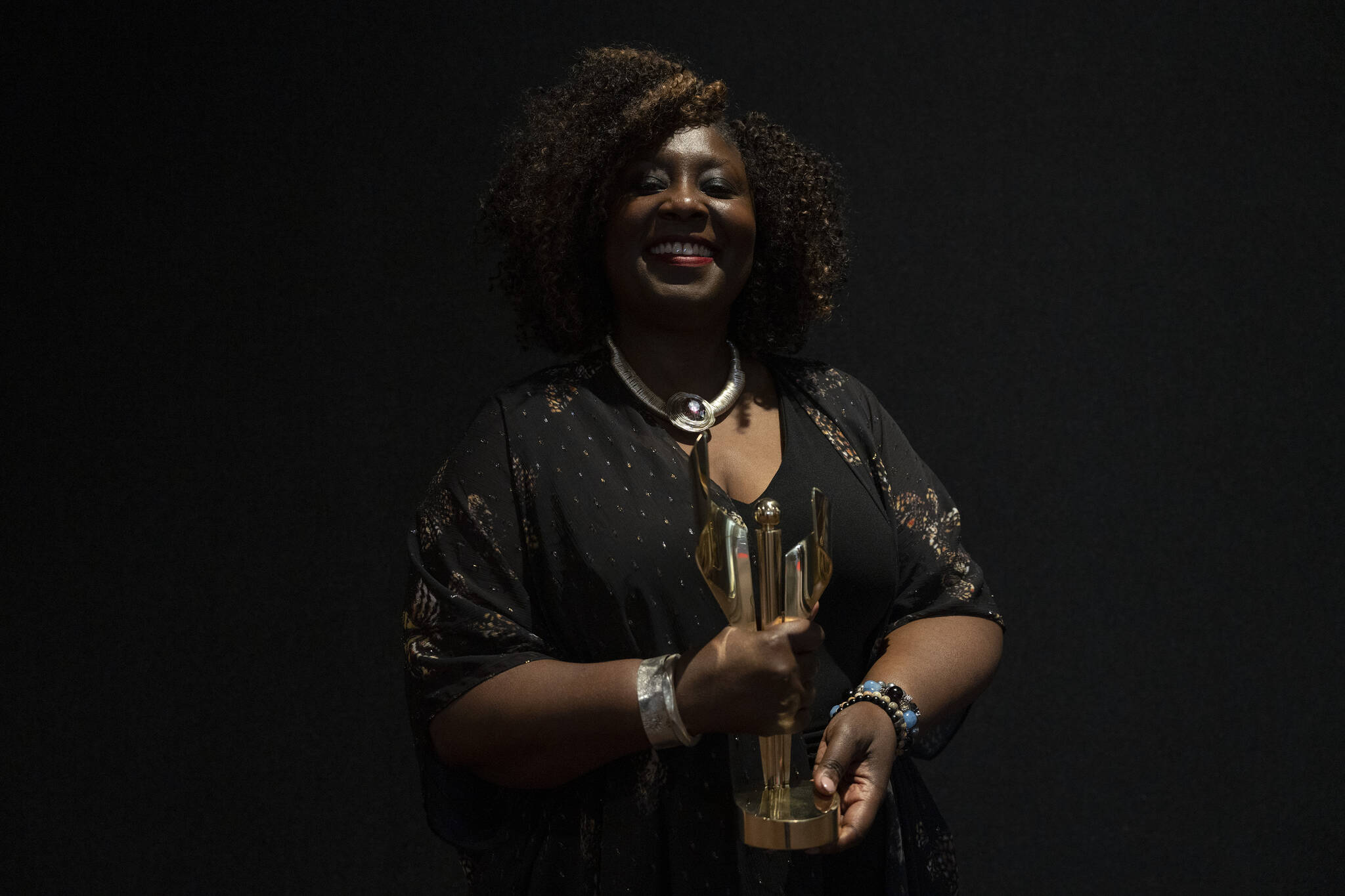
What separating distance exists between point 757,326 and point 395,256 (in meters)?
0.61

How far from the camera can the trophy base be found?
3.10ft

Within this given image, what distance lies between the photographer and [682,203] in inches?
47.2

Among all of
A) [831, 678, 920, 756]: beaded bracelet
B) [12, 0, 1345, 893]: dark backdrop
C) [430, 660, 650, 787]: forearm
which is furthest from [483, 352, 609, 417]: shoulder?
[12, 0, 1345, 893]: dark backdrop

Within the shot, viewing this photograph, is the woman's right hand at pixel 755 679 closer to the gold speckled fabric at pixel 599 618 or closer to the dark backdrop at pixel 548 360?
the gold speckled fabric at pixel 599 618

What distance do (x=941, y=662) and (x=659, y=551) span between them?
11.6 inches

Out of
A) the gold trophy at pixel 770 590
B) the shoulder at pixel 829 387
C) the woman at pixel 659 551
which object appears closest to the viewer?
the gold trophy at pixel 770 590

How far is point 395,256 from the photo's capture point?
1754 millimetres

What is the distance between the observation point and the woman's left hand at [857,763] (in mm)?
1014

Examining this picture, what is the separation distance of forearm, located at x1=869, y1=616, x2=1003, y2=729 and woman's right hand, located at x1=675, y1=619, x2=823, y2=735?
0.20 metres

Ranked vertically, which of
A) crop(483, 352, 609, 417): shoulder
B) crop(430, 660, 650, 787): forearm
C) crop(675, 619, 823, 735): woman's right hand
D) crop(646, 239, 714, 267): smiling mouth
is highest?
crop(646, 239, 714, 267): smiling mouth

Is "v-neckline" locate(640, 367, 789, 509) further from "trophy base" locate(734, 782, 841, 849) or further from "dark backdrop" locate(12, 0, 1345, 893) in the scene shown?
"dark backdrop" locate(12, 0, 1345, 893)

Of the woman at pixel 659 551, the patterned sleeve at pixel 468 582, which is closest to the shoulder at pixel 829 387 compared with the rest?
the woman at pixel 659 551

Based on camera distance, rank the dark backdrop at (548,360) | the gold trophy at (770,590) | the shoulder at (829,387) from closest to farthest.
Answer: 1. the gold trophy at (770,590)
2. the shoulder at (829,387)
3. the dark backdrop at (548,360)

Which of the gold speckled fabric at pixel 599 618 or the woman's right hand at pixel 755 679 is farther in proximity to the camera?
the gold speckled fabric at pixel 599 618
